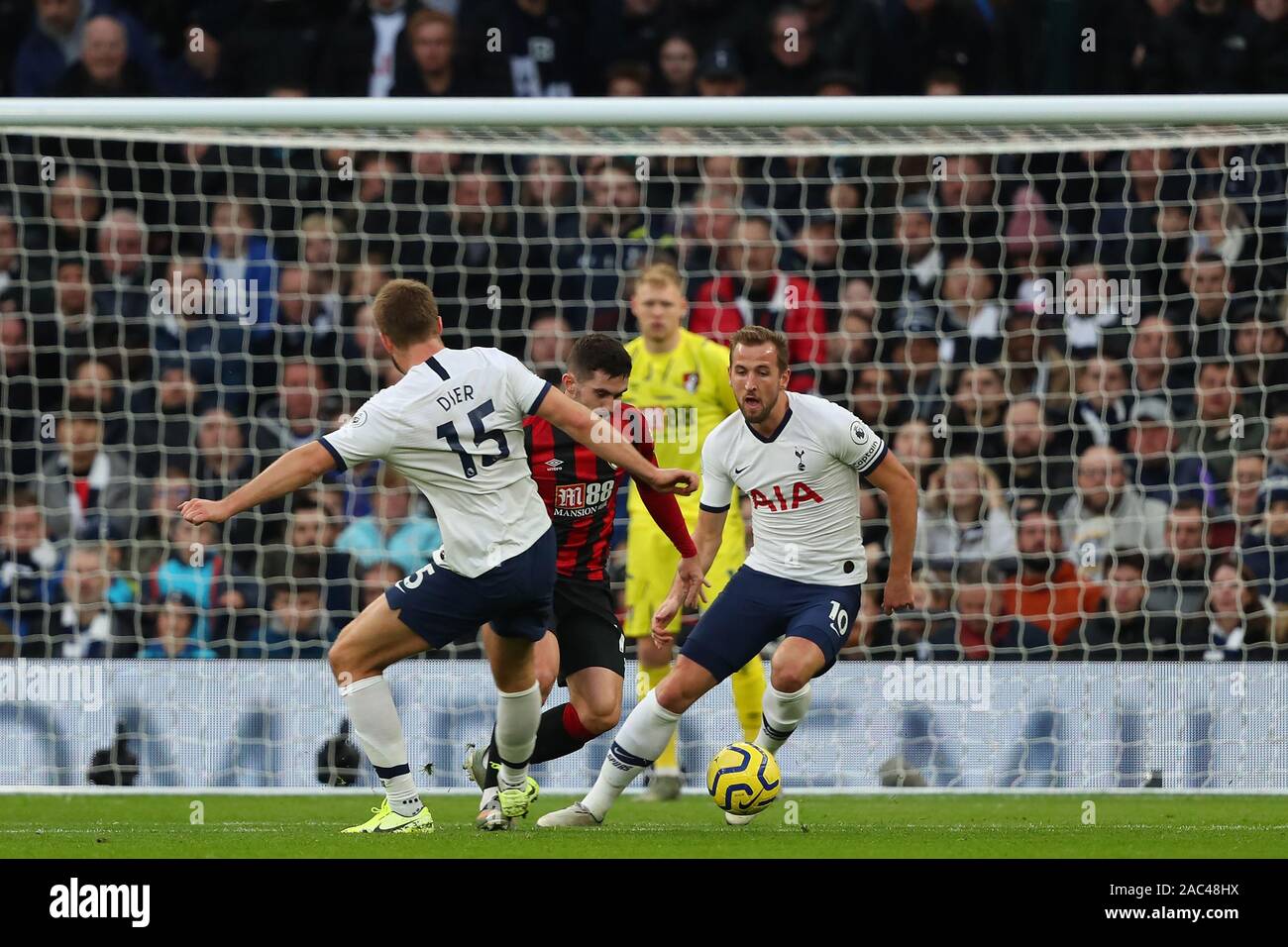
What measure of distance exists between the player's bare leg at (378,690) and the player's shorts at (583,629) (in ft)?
3.58

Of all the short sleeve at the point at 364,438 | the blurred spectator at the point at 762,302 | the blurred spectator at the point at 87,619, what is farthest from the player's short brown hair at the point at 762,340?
the blurred spectator at the point at 87,619

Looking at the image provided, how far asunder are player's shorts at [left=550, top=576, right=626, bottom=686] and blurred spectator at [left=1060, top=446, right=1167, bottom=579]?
3.54 metres

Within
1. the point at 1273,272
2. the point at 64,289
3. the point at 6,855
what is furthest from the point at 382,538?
the point at 1273,272

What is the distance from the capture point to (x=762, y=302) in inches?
431

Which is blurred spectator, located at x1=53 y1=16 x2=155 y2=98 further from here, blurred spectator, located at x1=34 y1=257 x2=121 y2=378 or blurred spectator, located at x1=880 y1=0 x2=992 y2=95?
blurred spectator, located at x1=880 y1=0 x2=992 y2=95

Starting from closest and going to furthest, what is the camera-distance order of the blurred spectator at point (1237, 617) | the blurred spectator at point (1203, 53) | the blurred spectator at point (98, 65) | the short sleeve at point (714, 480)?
the short sleeve at point (714, 480) < the blurred spectator at point (1237, 617) < the blurred spectator at point (98, 65) < the blurred spectator at point (1203, 53)

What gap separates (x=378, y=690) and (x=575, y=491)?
1391 millimetres

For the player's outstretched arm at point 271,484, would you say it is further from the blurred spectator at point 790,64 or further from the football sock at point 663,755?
the blurred spectator at point 790,64

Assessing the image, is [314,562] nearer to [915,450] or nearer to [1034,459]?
[915,450]

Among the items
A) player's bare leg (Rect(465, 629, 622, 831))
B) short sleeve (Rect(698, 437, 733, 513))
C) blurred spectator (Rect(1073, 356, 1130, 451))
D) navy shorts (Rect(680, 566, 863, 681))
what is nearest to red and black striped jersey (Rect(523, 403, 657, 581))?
short sleeve (Rect(698, 437, 733, 513))

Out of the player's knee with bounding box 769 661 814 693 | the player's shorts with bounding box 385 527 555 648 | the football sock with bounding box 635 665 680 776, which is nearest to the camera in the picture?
the player's shorts with bounding box 385 527 555 648

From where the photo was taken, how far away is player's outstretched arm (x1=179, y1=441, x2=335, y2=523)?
5.95 m

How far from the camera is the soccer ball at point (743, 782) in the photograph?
6820mm

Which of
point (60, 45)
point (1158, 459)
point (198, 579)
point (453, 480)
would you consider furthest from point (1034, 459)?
point (60, 45)
